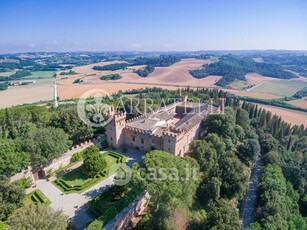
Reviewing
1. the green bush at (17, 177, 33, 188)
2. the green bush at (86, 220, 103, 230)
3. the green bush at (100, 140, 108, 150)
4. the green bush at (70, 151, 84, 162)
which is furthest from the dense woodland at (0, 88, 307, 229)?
the green bush at (86, 220, 103, 230)

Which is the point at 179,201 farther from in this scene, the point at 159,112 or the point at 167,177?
the point at 159,112

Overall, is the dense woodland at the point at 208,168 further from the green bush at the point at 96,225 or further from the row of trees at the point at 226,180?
the green bush at the point at 96,225

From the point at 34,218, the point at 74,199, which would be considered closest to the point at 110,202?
the point at 74,199

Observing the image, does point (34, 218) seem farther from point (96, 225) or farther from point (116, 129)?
point (116, 129)

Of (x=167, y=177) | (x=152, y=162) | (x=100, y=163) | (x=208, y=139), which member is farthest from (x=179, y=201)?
(x=208, y=139)

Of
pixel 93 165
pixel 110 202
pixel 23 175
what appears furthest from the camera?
pixel 93 165
